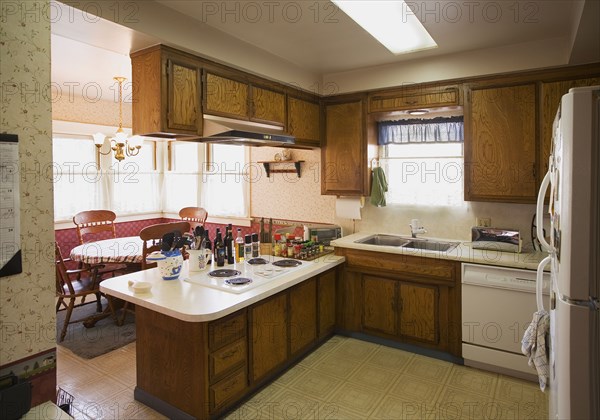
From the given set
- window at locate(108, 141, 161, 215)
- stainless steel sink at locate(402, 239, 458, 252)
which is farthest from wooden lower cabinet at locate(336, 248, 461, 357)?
window at locate(108, 141, 161, 215)

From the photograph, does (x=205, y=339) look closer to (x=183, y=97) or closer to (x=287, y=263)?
(x=287, y=263)

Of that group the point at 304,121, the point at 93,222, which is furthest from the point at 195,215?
the point at 304,121

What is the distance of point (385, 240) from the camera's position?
388 cm

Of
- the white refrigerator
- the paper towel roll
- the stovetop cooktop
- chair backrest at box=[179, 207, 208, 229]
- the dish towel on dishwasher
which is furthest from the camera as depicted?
chair backrest at box=[179, 207, 208, 229]

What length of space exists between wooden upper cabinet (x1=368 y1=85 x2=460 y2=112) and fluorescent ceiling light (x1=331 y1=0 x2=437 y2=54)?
1.30ft

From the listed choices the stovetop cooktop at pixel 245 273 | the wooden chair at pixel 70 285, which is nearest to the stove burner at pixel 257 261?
the stovetop cooktop at pixel 245 273

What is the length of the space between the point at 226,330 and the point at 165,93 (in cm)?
149

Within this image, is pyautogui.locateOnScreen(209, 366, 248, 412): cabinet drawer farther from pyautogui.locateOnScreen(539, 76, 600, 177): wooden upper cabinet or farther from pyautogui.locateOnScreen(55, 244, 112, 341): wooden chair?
pyautogui.locateOnScreen(539, 76, 600, 177): wooden upper cabinet

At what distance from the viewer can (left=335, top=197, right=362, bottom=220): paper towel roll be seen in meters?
3.99

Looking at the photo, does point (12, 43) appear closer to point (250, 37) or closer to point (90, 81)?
point (250, 37)

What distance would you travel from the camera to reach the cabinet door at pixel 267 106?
3182 mm

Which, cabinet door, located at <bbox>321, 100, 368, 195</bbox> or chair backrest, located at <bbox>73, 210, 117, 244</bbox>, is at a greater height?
cabinet door, located at <bbox>321, 100, 368, 195</bbox>

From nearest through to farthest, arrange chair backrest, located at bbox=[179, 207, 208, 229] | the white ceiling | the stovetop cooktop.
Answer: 1. the white ceiling
2. the stovetop cooktop
3. chair backrest, located at bbox=[179, 207, 208, 229]

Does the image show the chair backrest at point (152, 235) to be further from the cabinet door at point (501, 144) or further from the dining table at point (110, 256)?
the cabinet door at point (501, 144)
